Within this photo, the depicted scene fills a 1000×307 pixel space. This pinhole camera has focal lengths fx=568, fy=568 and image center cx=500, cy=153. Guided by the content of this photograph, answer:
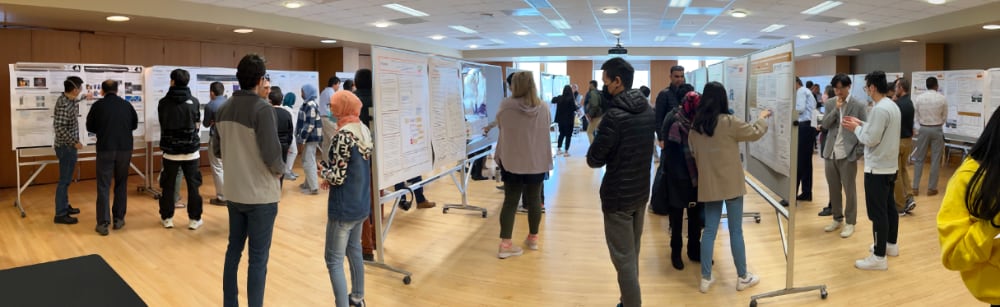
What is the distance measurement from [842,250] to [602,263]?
6.84 ft

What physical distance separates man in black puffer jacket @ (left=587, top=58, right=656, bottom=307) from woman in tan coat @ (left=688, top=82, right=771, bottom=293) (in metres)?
0.65

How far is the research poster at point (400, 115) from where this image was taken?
3.89 meters

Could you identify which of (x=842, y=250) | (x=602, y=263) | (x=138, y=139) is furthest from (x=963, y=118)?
(x=138, y=139)

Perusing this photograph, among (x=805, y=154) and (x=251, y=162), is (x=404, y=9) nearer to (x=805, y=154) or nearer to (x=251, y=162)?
(x=805, y=154)

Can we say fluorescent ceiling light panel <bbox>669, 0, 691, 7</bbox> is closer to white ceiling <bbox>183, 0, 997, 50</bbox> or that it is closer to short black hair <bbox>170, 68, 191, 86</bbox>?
white ceiling <bbox>183, 0, 997, 50</bbox>

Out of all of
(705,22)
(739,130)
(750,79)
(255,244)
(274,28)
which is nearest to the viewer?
(255,244)

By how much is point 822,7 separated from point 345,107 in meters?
8.98

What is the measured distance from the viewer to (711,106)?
11.3 feet

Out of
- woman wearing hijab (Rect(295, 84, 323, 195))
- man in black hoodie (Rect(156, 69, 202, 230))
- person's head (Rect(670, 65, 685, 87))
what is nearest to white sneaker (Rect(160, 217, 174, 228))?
man in black hoodie (Rect(156, 69, 202, 230))

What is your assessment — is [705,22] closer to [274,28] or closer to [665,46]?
[665,46]

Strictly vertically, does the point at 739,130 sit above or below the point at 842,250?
above

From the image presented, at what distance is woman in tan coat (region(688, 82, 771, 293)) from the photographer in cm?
346

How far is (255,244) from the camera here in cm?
292

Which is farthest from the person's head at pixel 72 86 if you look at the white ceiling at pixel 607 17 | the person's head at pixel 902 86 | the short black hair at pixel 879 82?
the person's head at pixel 902 86
